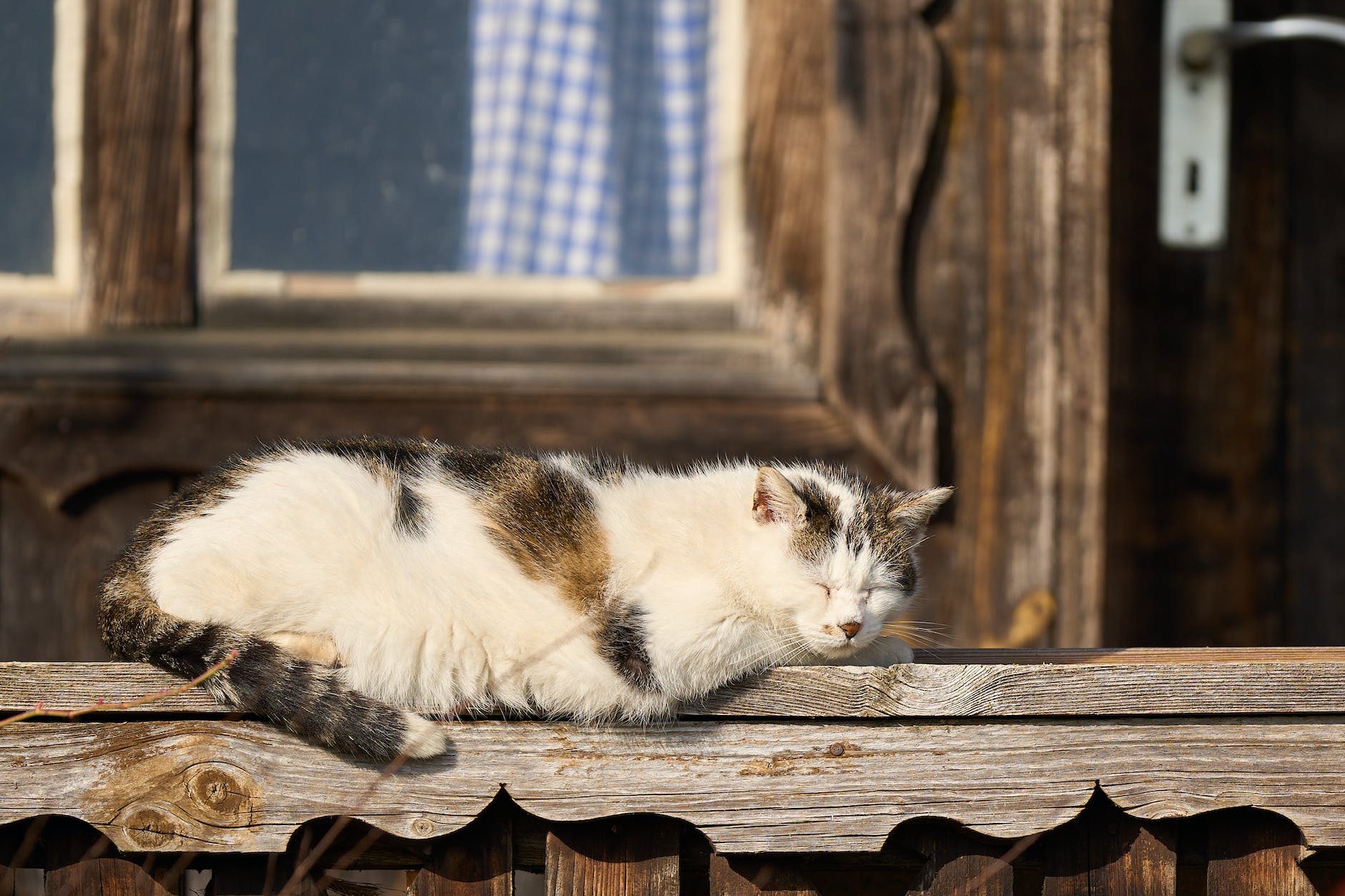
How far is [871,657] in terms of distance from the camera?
2057 millimetres

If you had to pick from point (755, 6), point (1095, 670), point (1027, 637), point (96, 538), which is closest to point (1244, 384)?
point (1027, 637)

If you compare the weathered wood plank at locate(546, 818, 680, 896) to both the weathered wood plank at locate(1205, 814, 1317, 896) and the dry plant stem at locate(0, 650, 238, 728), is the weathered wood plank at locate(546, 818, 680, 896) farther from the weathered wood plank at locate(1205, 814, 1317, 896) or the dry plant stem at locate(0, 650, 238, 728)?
the weathered wood plank at locate(1205, 814, 1317, 896)

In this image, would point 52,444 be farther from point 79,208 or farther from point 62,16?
point 62,16

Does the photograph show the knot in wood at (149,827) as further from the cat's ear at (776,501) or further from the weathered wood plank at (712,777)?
the cat's ear at (776,501)

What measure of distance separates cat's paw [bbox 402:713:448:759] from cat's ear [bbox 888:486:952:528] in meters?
0.93

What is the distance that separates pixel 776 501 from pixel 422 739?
0.74m

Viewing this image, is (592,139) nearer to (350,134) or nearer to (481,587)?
(350,134)

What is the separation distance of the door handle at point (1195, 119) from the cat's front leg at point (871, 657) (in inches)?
103

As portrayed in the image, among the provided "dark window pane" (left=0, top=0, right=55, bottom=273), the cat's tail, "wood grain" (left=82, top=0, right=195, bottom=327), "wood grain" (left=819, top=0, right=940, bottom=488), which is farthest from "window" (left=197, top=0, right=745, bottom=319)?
the cat's tail

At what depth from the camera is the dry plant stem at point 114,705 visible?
1.72 metres

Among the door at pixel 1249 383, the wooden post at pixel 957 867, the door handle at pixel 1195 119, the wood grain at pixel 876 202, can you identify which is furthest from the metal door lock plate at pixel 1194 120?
the wooden post at pixel 957 867

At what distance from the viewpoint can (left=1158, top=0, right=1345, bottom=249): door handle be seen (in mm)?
3910

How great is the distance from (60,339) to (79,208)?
410 millimetres

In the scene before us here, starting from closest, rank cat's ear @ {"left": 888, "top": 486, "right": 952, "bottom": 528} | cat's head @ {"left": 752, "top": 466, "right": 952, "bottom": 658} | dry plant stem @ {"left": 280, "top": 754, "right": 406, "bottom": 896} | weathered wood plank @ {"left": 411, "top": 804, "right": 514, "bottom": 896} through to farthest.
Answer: dry plant stem @ {"left": 280, "top": 754, "right": 406, "bottom": 896} → weathered wood plank @ {"left": 411, "top": 804, "right": 514, "bottom": 896} → cat's head @ {"left": 752, "top": 466, "right": 952, "bottom": 658} → cat's ear @ {"left": 888, "top": 486, "right": 952, "bottom": 528}
